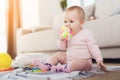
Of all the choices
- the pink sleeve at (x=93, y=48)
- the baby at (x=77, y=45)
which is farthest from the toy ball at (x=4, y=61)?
the pink sleeve at (x=93, y=48)

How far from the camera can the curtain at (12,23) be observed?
434 cm

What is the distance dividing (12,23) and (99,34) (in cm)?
278

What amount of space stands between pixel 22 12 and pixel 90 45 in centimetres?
333

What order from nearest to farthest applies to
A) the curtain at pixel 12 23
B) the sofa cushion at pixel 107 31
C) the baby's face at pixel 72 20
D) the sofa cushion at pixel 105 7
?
1. the baby's face at pixel 72 20
2. the sofa cushion at pixel 107 31
3. the sofa cushion at pixel 105 7
4. the curtain at pixel 12 23

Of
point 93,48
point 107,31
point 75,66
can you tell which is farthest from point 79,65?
point 107,31

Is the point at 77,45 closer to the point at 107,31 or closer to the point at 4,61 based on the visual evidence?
the point at 4,61

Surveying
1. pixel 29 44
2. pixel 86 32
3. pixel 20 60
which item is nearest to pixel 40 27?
pixel 29 44

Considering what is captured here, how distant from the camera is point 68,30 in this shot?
1275 mm

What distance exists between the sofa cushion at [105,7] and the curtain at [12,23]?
77.0 inches

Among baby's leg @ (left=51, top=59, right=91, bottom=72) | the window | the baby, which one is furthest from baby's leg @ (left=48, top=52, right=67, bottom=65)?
the window

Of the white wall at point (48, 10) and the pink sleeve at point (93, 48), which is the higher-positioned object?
the white wall at point (48, 10)

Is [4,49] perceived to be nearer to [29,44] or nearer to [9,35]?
[9,35]

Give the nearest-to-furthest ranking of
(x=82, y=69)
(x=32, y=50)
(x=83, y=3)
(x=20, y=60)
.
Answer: (x=82, y=69) → (x=20, y=60) → (x=32, y=50) → (x=83, y=3)

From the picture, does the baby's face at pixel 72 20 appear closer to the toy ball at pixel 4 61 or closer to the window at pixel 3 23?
the toy ball at pixel 4 61
